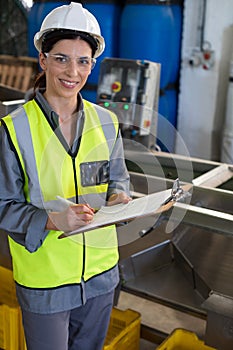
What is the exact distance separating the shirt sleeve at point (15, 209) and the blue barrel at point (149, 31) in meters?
2.71

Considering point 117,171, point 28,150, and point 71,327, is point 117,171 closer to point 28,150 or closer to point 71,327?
point 28,150

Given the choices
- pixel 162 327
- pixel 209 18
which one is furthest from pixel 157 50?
pixel 162 327

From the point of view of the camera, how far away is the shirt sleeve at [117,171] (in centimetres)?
115

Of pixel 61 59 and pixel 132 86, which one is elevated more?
pixel 61 59

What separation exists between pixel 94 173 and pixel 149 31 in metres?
2.64

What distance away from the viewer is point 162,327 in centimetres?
206

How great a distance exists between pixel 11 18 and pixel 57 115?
4589 mm

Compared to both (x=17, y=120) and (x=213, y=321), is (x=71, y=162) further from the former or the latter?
(x=213, y=321)

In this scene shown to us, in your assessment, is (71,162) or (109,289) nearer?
(71,162)

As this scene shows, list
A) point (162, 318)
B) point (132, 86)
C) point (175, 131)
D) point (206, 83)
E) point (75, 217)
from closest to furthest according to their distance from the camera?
point (75, 217) → point (175, 131) → point (162, 318) → point (132, 86) → point (206, 83)

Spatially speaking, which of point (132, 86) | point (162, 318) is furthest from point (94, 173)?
point (132, 86)

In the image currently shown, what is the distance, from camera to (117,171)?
1177mm

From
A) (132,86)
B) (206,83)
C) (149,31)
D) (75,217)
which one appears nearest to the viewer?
(75,217)

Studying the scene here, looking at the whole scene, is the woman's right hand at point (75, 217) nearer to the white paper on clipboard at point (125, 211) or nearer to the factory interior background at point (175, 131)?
the white paper on clipboard at point (125, 211)
